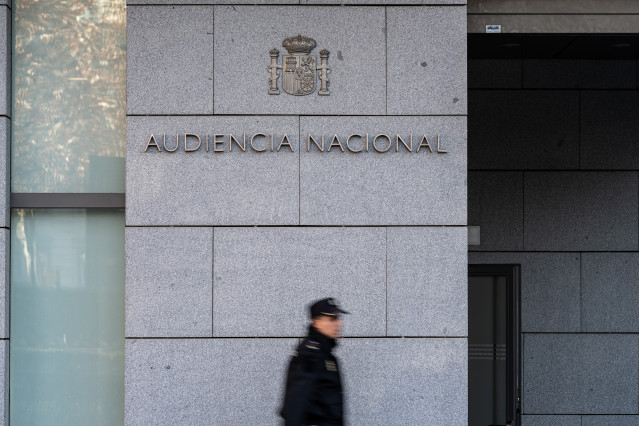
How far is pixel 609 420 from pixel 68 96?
8070mm

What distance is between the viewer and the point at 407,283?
7203mm

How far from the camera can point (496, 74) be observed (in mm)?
10227

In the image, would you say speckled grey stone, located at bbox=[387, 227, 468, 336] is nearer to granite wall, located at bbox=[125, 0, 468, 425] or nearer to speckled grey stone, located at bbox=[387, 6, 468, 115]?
granite wall, located at bbox=[125, 0, 468, 425]

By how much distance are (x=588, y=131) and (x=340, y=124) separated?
15.1 feet

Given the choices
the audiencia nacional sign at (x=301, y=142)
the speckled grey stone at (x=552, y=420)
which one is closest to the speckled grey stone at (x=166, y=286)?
the audiencia nacional sign at (x=301, y=142)

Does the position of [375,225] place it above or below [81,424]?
above

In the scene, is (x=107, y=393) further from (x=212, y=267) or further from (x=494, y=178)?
(x=494, y=178)

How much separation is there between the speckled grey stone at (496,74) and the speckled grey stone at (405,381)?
442 cm

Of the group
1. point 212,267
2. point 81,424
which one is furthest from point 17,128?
point 81,424

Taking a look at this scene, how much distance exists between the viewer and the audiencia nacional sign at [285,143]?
23.7ft

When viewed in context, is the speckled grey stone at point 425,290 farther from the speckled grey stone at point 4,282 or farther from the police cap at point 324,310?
the speckled grey stone at point 4,282

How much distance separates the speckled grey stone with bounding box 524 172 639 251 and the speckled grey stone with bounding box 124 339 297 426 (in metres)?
4.61

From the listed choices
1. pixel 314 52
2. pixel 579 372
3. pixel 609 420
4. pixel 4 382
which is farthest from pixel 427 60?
pixel 609 420

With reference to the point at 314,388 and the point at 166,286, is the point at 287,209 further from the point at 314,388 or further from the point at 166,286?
the point at 314,388
